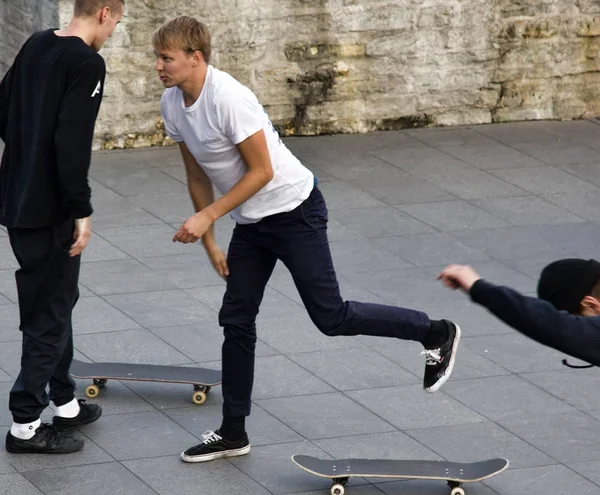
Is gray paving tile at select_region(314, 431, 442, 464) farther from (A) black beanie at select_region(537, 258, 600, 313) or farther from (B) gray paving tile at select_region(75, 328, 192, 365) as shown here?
(A) black beanie at select_region(537, 258, 600, 313)

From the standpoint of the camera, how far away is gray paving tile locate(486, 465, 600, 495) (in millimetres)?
5113

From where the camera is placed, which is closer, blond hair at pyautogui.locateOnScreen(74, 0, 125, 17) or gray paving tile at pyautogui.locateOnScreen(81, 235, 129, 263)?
blond hair at pyautogui.locateOnScreen(74, 0, 125, 17)

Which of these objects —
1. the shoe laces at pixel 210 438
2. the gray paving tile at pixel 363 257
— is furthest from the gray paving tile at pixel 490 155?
the shoe laces at pixel 210 438

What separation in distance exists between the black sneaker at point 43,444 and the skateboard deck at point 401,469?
961 mm

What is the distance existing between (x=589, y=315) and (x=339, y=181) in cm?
618

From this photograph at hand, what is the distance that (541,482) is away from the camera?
518 centimetres

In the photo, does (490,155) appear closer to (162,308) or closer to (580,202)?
(580,202)

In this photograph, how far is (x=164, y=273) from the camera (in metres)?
7.71

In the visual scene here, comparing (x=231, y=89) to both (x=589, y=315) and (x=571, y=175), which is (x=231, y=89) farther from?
(x=571, y=175)

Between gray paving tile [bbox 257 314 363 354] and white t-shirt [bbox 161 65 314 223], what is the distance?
1468 millimetres

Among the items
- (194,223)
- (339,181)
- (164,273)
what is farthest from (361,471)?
(339,181)

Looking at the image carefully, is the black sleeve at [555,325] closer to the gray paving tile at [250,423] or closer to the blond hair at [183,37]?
the blond hair at [183,37]

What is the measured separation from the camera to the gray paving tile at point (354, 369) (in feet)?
20.3

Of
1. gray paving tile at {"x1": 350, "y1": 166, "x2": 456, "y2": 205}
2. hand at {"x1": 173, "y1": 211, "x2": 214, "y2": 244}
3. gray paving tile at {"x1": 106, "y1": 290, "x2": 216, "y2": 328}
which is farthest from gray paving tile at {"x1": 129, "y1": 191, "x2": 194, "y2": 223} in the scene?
hand at {"x1": 173, "y1": 211, "x2": 214, "y2": 244}
